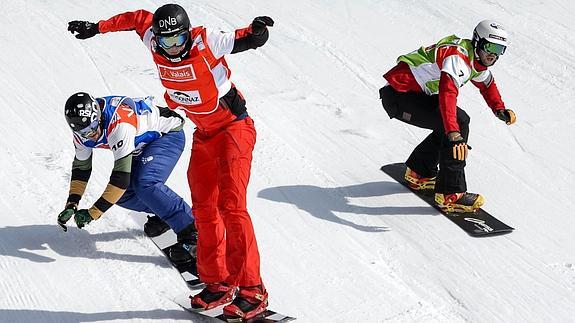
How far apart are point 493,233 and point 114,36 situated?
5367mm

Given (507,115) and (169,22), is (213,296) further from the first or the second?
(507,115)

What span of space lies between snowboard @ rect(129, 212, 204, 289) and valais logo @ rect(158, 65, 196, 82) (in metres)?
1.46

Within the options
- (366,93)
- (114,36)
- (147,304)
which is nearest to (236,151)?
(147,304)

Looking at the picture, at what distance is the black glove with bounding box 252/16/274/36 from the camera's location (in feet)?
17.1

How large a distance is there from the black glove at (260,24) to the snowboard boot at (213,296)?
5.63 feet

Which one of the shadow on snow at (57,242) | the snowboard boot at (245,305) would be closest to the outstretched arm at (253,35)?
the snowboard boot at (245,305)

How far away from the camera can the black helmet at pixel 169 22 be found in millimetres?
5242

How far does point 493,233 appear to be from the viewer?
6801 millimetres

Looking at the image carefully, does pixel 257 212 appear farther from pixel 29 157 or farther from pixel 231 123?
pixel 29 157

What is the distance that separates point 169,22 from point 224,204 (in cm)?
122

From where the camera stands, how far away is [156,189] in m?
6.17

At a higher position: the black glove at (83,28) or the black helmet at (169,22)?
the black helmet at (169,22)

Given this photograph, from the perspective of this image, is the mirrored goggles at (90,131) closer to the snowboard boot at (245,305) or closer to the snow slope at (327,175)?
the snow slope at (327,175)

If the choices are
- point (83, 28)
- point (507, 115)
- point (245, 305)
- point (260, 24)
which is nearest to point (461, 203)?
point (507, 115)
